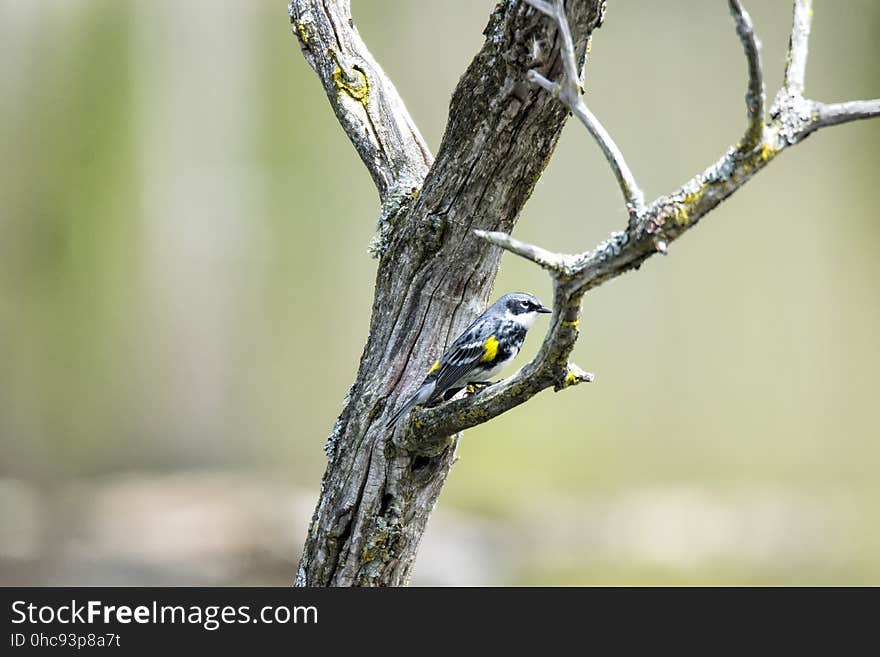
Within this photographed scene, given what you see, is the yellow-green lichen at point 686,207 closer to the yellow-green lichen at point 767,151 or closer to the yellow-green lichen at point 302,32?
the yellow-green lichen at point 767,151

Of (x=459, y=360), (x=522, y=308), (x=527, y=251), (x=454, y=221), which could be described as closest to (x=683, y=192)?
(x=527, y=251)

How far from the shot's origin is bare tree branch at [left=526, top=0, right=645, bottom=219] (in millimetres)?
1726

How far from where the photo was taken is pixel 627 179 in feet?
5.67

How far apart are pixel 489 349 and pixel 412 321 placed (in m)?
0.26

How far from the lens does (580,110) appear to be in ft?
5.87

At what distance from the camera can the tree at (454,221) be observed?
68.8 inches

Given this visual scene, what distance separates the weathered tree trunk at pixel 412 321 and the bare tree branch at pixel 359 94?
6.4 inches

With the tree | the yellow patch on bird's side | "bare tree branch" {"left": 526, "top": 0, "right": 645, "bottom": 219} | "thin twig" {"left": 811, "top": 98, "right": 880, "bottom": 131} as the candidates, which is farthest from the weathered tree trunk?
"thin twig" {"left": 811, "top": 98, "right": 880, "bottom": 131}

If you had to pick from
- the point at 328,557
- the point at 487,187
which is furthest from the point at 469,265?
the point at 328,557

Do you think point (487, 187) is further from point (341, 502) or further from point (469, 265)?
point (341, 502)

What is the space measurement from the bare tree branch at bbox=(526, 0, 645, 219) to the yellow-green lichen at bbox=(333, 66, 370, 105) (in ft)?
2.89

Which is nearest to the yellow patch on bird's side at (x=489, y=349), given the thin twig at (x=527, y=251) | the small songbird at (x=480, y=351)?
the small songbird at (x=480, y=351)

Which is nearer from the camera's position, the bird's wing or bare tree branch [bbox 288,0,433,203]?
the bird's wing

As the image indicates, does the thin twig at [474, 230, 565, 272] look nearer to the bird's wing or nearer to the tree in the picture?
the tree
